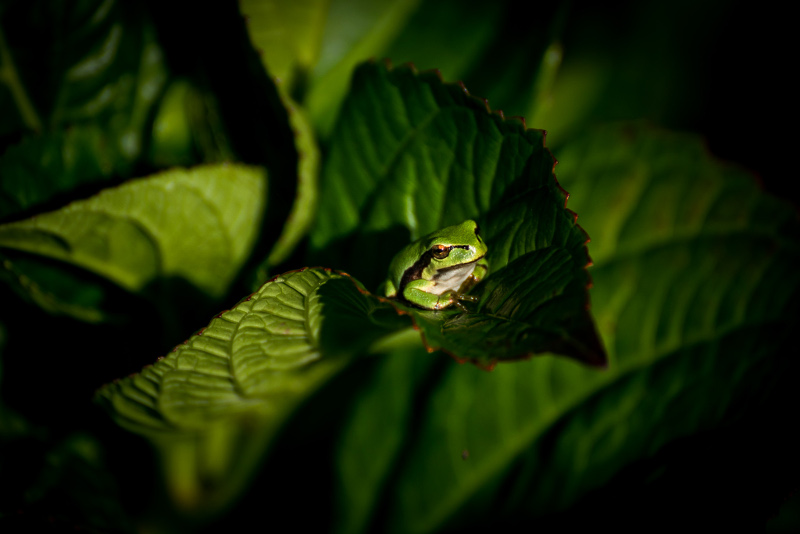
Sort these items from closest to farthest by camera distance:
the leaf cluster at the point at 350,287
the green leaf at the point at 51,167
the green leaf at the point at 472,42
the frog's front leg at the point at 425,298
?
the leaf cluster at the point at 350,287 < the green leaf at the point at 51,167 < the frog's front leg at the point at 425,298 < the green leaf at the point at 472,42

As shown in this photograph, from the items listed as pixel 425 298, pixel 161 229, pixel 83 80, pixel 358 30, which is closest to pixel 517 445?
pixel 425 298

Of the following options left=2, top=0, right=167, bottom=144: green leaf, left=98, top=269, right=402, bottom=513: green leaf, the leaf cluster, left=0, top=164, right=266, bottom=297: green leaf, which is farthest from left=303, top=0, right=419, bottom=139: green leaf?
left=98, top=269, right=402, bottom=513: green leaf

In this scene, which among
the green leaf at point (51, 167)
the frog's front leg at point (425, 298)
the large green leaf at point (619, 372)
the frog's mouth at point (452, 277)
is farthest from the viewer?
the frog's mouth at point (452, 277)

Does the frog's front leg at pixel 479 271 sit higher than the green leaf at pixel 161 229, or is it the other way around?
the green leaf at pixel 161 229

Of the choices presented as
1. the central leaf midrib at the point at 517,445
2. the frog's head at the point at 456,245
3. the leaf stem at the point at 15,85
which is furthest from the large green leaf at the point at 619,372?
the leaf stem at the point at 15,85

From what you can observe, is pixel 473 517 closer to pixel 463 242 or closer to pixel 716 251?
pixel 463 242

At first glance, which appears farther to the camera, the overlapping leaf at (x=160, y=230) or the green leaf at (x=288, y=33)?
the green leaf at (x=288, y=33)

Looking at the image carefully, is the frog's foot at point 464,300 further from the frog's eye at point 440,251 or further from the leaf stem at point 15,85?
the leaf stem at point 15,85
